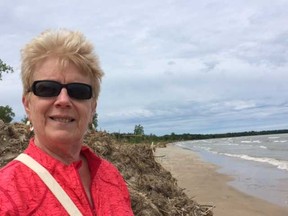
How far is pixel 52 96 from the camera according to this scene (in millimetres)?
1946

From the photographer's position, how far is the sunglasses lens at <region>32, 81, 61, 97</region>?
6.33ft

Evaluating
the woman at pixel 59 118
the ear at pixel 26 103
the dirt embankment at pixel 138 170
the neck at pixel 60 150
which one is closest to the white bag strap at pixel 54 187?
the woman at pixel 59 118

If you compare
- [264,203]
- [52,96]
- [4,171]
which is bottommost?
[264,203]

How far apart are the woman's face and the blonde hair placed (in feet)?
0.09

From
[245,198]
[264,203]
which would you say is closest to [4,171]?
[264,203]

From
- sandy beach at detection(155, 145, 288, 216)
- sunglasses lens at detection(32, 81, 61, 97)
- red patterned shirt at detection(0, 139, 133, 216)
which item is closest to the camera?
red patterned shirt at detection(0, 139, 133, 216)

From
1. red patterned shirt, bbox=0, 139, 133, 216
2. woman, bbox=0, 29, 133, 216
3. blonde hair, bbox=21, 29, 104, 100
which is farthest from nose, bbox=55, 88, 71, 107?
red patterned shirt, bbox=0, 139, 133, 216

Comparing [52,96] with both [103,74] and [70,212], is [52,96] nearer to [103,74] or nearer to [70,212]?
[103,74]

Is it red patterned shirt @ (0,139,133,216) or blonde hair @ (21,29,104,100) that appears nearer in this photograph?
red patterned shirt @ (0,139,133,216)

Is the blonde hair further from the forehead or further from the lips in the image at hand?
the lips

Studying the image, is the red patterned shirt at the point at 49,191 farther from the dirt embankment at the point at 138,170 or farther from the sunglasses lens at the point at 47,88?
the dirt embankment at the point at 138,170

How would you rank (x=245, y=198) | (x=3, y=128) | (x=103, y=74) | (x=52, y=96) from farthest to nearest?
1. (x=245, y=198)
2. (x=3, y=128)
3. (x=103, y=74)
4. (x=52, y=96)

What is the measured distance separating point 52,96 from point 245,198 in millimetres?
10901

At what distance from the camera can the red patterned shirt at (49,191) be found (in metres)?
1.72
